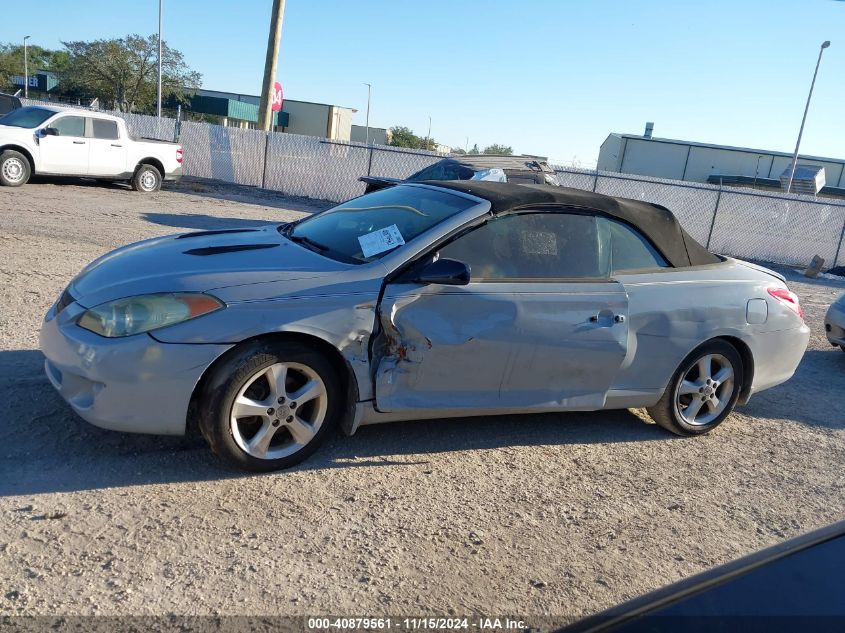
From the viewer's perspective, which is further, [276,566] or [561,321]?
[561,321]

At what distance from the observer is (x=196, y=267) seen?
3885 mm

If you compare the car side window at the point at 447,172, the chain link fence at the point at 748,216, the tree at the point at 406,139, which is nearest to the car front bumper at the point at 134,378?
the car side window at the point at 447,172

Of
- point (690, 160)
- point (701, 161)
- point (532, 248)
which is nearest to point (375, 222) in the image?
point (532, 248)

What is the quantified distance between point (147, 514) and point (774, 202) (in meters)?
17.7

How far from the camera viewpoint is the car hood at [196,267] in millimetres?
3676

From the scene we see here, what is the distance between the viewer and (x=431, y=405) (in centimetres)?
404

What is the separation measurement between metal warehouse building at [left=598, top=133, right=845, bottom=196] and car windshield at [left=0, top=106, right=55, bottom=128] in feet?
155

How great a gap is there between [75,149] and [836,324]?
1416 cm

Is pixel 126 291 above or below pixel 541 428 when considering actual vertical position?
above

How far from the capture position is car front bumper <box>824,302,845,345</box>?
7629 millimetres

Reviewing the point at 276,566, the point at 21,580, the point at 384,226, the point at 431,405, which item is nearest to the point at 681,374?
the point at 431,405

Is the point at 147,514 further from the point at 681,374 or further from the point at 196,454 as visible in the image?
the point at 681,374

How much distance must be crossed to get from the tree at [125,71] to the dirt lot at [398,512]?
46.9 metres

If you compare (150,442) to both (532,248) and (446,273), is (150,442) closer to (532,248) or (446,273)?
(446,273)
